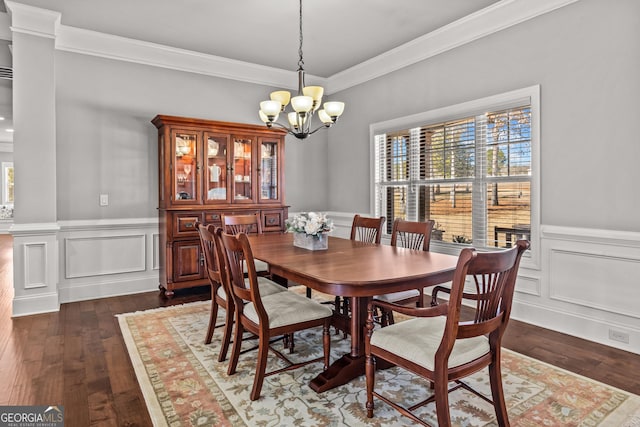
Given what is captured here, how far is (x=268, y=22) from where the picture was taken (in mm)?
3918

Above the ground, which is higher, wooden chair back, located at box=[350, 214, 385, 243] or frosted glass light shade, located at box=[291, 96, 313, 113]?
frosted glass light shade, located at box=[291, 96, 313, 113]

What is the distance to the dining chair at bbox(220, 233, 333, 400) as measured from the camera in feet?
7.12

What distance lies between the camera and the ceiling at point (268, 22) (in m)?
3.55

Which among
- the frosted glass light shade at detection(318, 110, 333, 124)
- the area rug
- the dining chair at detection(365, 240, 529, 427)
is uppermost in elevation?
the frosted glass light shade at detection(318, 110, 333, 124)

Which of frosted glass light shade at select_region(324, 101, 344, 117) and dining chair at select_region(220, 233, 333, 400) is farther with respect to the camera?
frosted glass light shade at select_region(324, 101, 344, 117)

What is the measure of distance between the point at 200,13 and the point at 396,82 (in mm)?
2284

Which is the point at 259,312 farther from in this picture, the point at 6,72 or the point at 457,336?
the point at 6,72

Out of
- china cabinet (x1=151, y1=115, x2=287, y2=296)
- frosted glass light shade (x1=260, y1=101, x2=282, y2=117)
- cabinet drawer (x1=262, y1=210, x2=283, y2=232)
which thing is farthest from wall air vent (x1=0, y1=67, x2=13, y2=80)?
frosted glass light shade (x1=260, y1=101, x2=282, y2=117)

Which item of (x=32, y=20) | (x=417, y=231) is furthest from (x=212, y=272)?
(x=32, y=20)

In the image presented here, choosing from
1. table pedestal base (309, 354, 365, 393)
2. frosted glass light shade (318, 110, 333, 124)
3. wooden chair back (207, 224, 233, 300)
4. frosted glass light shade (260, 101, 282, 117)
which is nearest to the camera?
table pedestal base (309, 354, 365, 393)

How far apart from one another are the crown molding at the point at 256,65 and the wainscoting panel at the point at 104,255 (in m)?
2.03

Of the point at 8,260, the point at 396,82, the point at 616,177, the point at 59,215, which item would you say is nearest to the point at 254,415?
the point at 616,177

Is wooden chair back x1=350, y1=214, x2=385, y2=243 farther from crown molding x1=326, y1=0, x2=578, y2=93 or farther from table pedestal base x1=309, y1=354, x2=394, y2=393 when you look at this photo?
crown molding x1=326, y1=0, x2=578, y2=93

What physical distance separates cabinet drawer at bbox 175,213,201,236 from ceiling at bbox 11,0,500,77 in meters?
1.94
